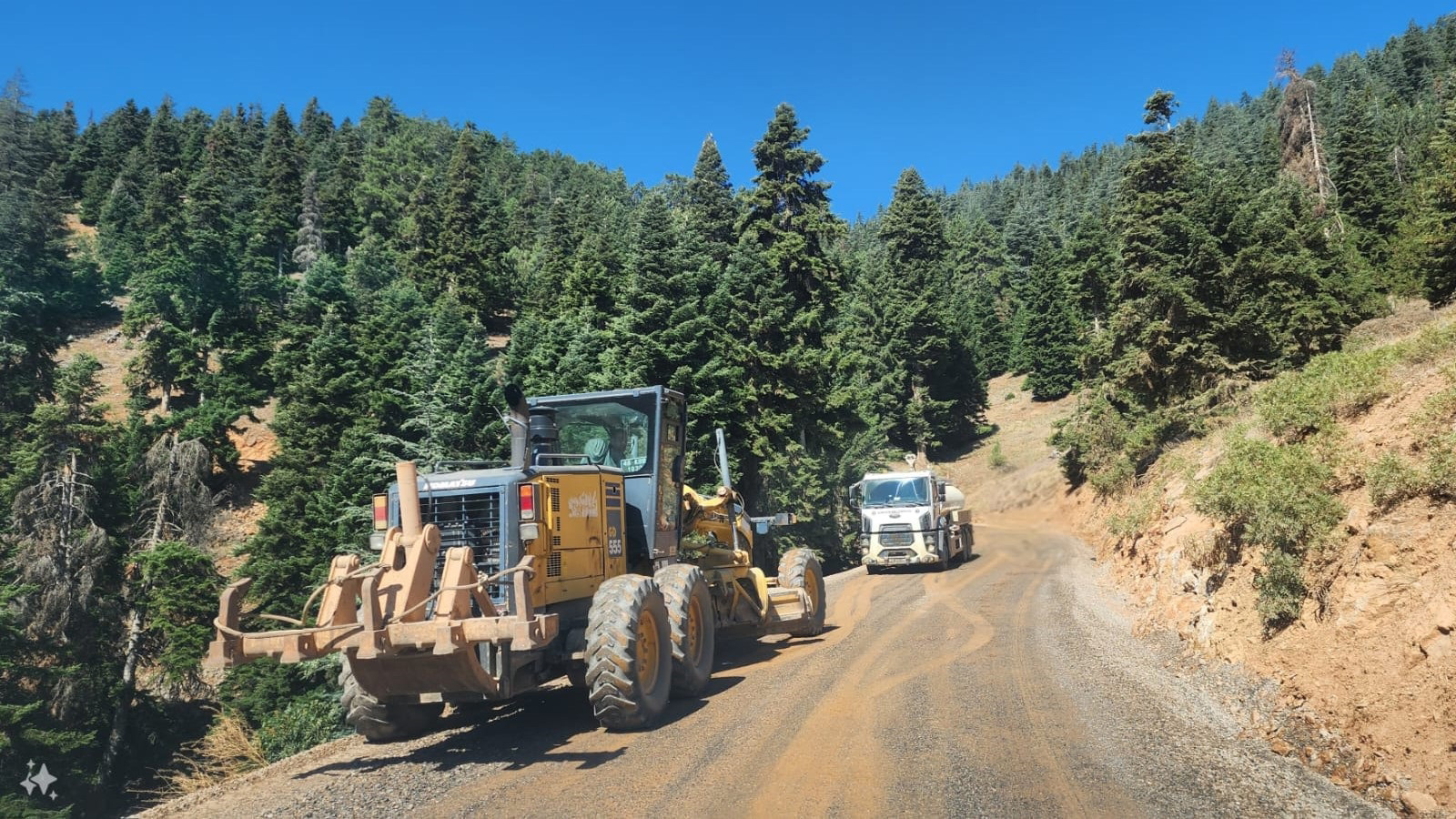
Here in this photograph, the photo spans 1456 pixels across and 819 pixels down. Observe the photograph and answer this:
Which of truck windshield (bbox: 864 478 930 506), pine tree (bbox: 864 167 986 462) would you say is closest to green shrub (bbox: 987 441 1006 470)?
pine tree (bbox: 864 167 986 462)

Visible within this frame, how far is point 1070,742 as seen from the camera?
6.89 m

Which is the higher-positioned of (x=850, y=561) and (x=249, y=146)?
(x=249, y=146)

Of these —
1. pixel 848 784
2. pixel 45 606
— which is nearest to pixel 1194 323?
pixel 848 784

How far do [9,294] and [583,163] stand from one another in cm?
11107

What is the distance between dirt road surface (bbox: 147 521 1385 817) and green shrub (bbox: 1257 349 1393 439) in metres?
3.25

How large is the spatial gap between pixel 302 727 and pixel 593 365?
12.3 m

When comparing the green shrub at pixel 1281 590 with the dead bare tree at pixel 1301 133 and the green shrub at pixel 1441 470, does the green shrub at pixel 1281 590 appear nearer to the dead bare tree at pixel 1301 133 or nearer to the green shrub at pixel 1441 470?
the green shrub at pixel 1441 470

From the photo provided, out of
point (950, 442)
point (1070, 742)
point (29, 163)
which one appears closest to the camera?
point (1070, 742)

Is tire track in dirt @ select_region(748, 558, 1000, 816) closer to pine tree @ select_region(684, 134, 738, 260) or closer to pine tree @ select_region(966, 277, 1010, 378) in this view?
pine tree @ select_region(684, 134, 738, 260)

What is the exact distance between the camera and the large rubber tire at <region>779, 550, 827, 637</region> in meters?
12.6

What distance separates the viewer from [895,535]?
23.0m

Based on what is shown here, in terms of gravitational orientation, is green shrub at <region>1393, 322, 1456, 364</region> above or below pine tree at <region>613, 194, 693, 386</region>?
below

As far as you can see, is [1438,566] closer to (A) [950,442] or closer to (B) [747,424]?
(B) [747,424]

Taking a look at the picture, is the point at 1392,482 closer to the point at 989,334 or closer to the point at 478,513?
the point at 478,513
